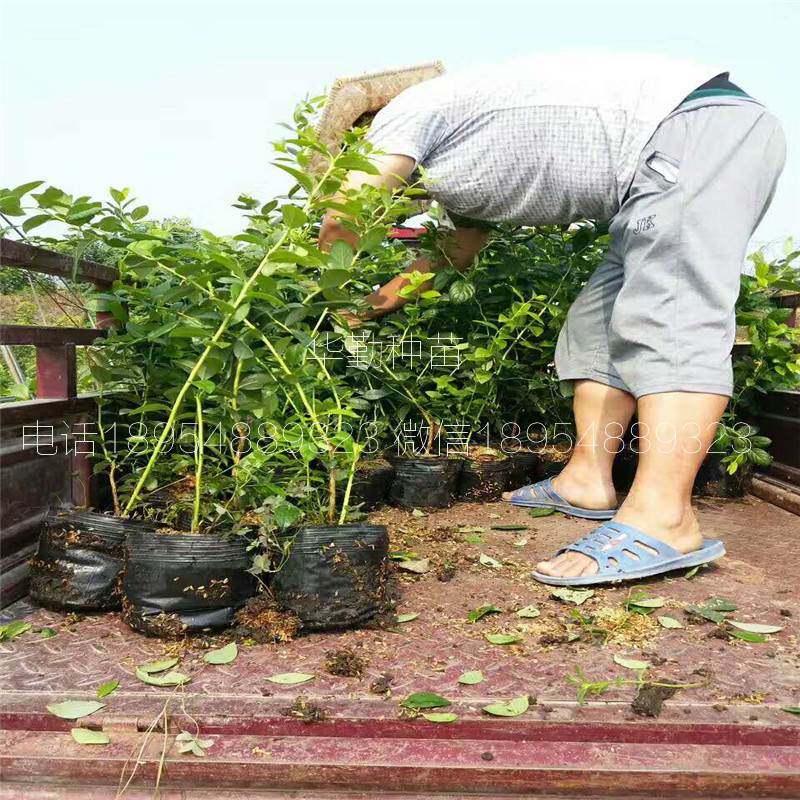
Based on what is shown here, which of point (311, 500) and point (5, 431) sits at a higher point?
point (5, 431)

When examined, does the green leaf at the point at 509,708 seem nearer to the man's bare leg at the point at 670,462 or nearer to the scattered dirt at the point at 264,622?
the scattered dirt at the point at 264,622

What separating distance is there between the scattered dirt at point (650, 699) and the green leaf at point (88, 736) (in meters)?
0.87

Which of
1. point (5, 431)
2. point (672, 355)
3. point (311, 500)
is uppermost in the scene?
point (672, 355)

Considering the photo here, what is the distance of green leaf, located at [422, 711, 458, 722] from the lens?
4.05ft

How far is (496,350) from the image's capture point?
9.46 ft

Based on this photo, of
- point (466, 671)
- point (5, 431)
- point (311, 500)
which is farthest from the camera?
point (311, 500)

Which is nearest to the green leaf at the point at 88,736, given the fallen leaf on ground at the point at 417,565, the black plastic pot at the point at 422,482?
the fallen leaf on ground at the point at 417,565

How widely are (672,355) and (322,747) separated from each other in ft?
4.67

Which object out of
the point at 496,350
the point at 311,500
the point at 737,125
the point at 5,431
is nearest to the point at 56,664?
the point at 5,431

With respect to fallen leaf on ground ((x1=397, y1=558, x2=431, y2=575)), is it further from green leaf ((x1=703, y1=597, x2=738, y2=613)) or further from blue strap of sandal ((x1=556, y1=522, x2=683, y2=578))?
green leaf ((x1=703, y1=597, x2=738, y2=613))

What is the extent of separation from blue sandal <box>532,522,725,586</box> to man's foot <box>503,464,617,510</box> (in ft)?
2.00

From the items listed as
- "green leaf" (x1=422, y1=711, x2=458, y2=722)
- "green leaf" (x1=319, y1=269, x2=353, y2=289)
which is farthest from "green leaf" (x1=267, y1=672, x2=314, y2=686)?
"green leaf" (x1=319, y1=269, x2=353, y2=289)

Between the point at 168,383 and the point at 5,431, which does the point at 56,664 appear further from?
the point at 168,383

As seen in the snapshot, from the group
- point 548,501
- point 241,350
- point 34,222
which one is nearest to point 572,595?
point 548,501
